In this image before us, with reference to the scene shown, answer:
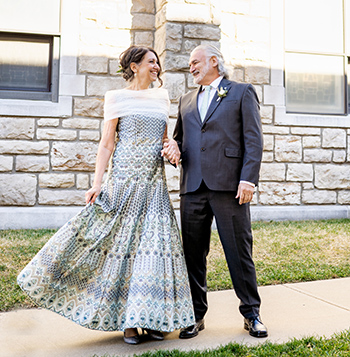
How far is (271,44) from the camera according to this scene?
7.29 metres

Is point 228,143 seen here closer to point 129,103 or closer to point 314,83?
point 129,103

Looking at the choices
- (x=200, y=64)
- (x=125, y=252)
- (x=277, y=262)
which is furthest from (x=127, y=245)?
(x=277, y=262)

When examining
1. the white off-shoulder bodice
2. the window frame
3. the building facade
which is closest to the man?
the white off-shoulder bodice

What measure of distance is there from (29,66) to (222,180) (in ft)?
16.0

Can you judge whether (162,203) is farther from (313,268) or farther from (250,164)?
(313,268)

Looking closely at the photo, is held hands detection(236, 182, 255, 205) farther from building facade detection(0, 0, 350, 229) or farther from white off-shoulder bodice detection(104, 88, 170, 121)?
building facade detection(0, 0, 350, 229)

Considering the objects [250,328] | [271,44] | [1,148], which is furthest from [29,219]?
[271,44]

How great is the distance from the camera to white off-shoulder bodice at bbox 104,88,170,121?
3.01 meters

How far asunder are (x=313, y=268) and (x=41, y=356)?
309cm

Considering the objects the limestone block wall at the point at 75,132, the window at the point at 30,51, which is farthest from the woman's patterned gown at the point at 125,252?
the window at the point at 30,51

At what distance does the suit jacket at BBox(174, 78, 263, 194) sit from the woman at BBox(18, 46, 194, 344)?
223 mm

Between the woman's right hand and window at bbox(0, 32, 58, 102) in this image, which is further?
window at bbox(0, 32, 58, 102)

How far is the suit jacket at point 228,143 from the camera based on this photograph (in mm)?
2916

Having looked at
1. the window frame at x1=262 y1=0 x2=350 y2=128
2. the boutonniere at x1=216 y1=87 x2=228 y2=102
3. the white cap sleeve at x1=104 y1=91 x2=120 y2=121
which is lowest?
the white cap sleeve at x1=104 y1=91 x2=120 y2=121
